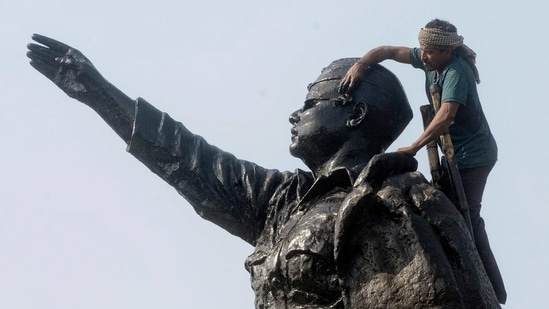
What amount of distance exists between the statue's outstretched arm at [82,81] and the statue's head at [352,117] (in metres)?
1.25

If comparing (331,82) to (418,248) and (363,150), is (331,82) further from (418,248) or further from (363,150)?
(418,248)

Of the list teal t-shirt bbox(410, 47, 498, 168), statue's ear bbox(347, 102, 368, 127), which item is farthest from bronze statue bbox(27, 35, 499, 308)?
teal t-shirt bbox(410, 47, 498, 168)

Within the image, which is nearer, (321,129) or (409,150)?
(409,150)

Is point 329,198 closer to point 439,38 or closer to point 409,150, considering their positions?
point 409,150

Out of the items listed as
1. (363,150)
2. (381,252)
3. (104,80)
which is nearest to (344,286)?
(381,252)

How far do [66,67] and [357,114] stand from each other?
2.13 m

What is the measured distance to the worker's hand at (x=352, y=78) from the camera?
10852 mm

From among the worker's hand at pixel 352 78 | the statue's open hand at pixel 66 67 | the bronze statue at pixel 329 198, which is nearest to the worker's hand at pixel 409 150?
the bronze statue at pixel 329 198

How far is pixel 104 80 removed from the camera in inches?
442

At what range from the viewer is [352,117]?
1080cm

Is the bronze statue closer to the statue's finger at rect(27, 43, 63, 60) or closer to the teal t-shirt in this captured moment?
the statue's finger at rect(27, 43, 63, 60)

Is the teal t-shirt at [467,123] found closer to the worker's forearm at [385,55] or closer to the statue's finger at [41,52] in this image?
the worker's forearm at [385,55]

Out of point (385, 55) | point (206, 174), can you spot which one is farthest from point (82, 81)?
point (385, 55)

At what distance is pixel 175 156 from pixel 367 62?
1525 millimetres
